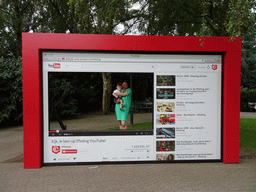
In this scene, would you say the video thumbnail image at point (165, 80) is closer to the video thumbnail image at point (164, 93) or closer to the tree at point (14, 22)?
the video thumbnail image at point (164, 93)

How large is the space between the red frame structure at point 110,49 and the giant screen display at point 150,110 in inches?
5.3

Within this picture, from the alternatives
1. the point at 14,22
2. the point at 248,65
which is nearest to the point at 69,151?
the point at 14,22

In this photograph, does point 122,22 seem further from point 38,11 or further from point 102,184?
point 102,184

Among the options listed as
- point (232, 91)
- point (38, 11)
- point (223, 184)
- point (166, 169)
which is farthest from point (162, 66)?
point (38, 11)

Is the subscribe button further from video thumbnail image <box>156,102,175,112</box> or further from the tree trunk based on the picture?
video thumbnail image <box>156,102,175,112</box>

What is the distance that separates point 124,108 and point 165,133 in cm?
107

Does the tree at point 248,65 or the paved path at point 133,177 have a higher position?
the tree at point 248,65

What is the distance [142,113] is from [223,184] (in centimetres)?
207

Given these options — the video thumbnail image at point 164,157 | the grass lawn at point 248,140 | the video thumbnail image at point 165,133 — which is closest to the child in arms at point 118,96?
the video thumbnail image at point 165,133

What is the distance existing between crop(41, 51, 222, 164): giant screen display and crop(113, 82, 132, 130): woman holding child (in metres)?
0.04

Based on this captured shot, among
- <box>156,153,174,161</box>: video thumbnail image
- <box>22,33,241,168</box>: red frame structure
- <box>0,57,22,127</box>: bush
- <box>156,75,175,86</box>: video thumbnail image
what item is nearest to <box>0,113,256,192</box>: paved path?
<box>156,153,174,161</box>: video thumbnail image

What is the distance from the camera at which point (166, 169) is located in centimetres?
420

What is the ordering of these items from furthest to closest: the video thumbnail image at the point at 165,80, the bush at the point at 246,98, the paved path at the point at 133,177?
the bush at the point at 246,98
the video thumbnail image at the point at 165,80
the paved path at the point at 133,177

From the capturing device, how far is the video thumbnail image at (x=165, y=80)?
4.42 meters
